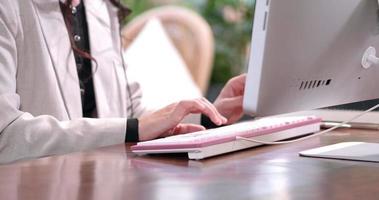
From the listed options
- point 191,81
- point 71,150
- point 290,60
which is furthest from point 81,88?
point 191,81

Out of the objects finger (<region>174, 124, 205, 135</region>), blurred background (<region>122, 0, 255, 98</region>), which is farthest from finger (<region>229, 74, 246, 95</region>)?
blurred background (<region>122, 0, 255, 98</region>)

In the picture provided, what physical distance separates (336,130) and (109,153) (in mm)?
488

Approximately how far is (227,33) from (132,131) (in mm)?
2215

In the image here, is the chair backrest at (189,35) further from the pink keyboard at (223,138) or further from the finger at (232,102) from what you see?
the pink keyboard at (223,138)

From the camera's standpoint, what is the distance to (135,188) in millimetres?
797

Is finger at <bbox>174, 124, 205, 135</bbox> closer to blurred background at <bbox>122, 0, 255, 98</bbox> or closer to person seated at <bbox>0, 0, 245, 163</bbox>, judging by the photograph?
person seated at <bbox>0, 0, 245, 163</bbox>

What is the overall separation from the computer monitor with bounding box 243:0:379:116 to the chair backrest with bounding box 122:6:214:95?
1961 millimetres

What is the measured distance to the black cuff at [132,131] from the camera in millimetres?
1246

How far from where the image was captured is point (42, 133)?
1237mm

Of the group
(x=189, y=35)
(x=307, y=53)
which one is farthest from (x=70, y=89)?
(x=189, y=35)

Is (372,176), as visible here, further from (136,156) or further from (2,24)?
(2,24)

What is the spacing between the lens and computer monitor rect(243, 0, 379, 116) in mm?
936

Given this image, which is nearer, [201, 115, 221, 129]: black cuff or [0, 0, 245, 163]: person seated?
[0, 0, 245, 163]: person seated

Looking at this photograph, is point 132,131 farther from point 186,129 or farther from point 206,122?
point 206,122
